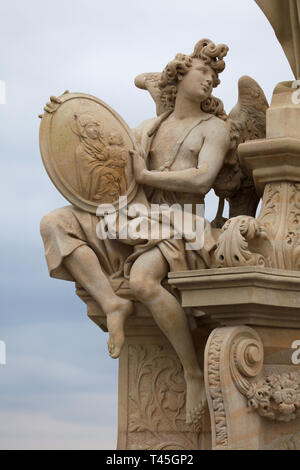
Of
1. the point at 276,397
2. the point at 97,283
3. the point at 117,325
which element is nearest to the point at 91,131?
the point at 97,283

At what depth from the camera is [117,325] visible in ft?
39.8

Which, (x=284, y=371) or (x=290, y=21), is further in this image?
(x=290, y=21)

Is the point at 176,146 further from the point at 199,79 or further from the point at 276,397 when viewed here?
the point at 276,397

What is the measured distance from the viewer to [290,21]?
1284cm

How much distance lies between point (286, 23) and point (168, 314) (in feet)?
8.33

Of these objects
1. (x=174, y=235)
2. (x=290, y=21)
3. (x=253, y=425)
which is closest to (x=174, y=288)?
(x=174, y=235)

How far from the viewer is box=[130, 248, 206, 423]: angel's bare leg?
39.4 ft

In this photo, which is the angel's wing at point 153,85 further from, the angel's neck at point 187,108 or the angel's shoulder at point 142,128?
the angel's neck at point 187,108

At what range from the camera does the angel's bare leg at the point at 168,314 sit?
39.4 ft

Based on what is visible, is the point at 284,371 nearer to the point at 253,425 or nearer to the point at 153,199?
the point at 253,425

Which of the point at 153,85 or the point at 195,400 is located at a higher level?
the point at 153,85

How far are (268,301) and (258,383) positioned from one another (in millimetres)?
601

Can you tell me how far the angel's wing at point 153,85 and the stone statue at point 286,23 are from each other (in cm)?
102
